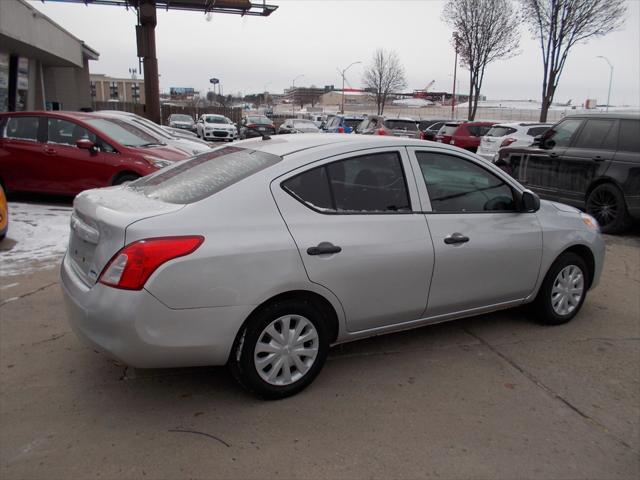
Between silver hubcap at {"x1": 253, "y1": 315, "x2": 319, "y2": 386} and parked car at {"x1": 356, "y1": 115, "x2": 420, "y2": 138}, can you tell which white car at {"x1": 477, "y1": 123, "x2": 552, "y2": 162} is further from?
silver hubcap at {"x1": 253, "y1": 315, "x2": 319, "y2": 386}

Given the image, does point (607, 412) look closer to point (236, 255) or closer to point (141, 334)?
point (236, 255)

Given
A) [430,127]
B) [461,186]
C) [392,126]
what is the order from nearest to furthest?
1. [461,186]
2. [392,126]
3. [430,127]

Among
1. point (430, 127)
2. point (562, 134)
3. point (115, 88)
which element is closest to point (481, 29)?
point (430, 127)

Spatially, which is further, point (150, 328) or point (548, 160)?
point (548, 160)

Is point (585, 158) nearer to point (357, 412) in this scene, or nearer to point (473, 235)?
point (473, 235)

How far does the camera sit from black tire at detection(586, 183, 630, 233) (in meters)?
7.89

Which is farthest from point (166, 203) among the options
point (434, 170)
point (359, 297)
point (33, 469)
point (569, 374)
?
point (569, 374)

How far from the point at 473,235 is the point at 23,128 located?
7971mm

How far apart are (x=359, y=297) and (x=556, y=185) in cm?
676

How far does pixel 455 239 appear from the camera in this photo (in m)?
3.73

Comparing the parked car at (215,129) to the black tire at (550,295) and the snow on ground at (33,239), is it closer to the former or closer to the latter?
the snow on ground at (33,239)

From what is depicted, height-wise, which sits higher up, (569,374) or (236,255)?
(236,255)

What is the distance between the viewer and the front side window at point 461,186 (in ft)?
12.5

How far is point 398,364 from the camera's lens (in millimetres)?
3789
